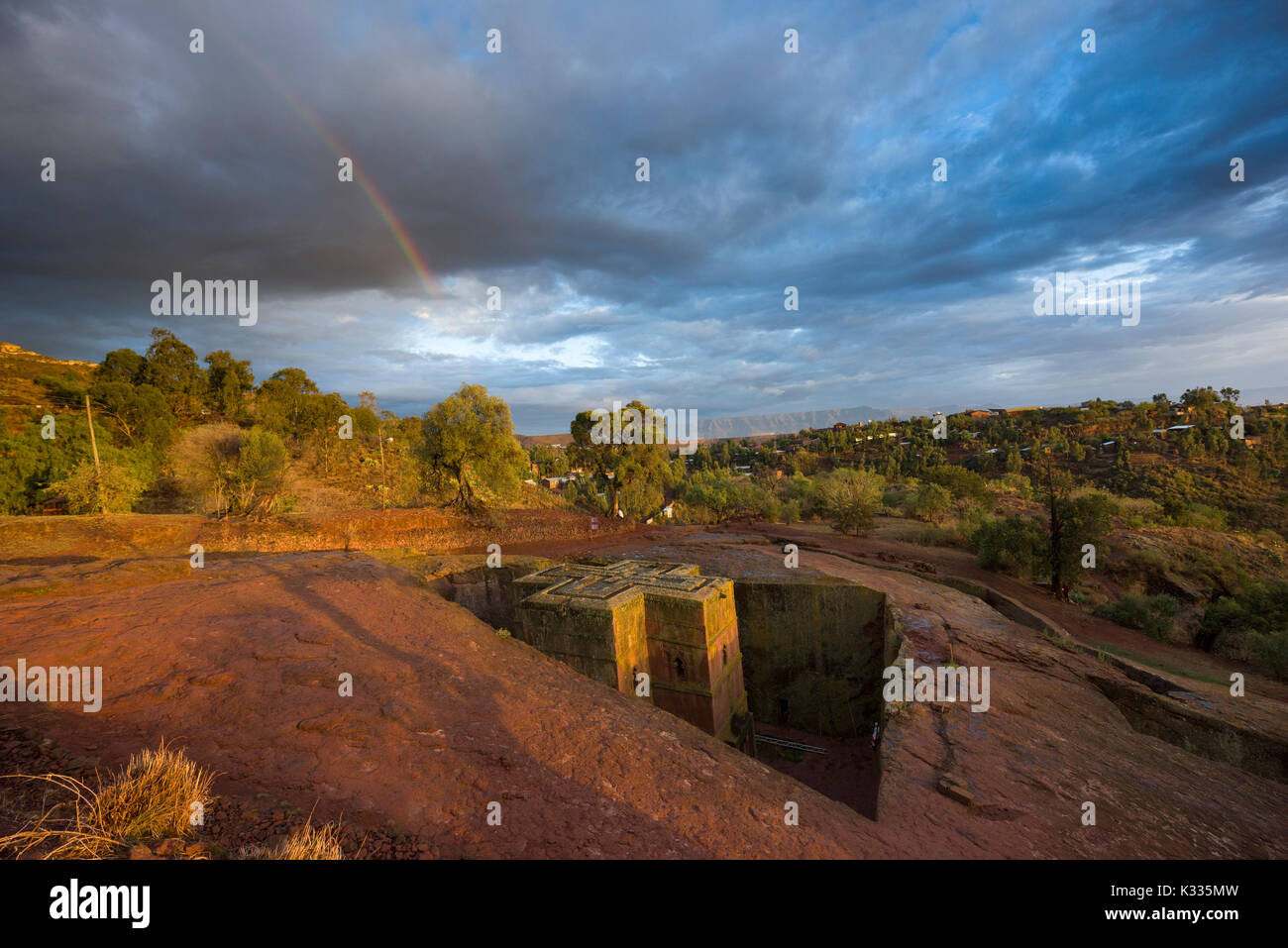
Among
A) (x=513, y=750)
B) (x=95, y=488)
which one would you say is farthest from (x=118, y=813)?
(x=95, y=488)

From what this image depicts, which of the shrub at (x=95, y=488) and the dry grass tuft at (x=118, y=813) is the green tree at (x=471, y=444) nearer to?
the shrub at (x=95, y=488)

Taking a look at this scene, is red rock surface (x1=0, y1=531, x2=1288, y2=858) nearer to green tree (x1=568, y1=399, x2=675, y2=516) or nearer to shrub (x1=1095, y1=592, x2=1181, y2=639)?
shrub (x1=1095, y1=592, x2=1181, y2=639)

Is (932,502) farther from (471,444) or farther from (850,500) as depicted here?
(471,444)

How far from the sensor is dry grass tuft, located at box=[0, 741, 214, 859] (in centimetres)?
256

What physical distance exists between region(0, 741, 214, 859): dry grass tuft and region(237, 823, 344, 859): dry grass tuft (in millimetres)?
518

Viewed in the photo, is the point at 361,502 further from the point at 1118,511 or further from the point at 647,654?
the point at 1118,511

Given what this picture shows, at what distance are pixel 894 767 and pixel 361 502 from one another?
32.2m

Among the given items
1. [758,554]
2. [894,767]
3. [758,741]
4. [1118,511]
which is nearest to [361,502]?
[758,554]

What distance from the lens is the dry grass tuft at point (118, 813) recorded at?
2559mm

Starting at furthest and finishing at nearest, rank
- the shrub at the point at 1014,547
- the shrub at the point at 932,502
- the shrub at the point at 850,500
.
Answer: the shrub at the point at 932,502 < the shrub at the point at 850,500 < the shrub at the point at 1014,547

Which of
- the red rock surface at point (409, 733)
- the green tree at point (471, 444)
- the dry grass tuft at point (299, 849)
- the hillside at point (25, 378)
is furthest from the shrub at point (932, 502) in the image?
the hillside at point (25, 378)

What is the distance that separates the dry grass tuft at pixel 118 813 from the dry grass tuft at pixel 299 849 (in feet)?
1.70

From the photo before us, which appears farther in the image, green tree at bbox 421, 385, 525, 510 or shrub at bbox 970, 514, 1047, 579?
green tree at bbox 421, 385, 525, 510

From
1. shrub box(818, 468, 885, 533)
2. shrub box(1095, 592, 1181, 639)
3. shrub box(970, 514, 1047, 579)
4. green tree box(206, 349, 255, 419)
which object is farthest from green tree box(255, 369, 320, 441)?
shrub box(1095, 592, 1181, 639)
